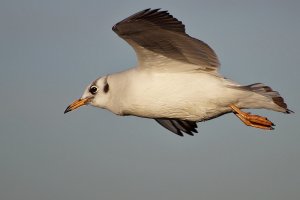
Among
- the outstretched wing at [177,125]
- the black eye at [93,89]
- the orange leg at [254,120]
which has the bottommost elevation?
the outstretched wing at [177,125]

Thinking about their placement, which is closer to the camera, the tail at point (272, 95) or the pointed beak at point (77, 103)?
the tail at point (272, 95)

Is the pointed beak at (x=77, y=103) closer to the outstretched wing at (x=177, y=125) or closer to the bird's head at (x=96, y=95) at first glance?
the bird's head at (x=96, y=95)

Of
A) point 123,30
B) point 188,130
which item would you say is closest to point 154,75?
point 123,30

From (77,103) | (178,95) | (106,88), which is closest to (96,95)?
(106,88)

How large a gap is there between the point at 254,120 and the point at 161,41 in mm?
2322

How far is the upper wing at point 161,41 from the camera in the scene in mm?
12789

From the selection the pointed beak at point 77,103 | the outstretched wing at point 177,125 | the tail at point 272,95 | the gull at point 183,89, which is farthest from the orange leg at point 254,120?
the pointed beak at point 77,103

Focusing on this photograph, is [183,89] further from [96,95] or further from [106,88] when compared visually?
[96,95]

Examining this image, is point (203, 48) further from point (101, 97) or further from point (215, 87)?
point (101, 97)

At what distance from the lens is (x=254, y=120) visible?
554 inches

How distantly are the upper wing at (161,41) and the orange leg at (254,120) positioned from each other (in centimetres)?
101

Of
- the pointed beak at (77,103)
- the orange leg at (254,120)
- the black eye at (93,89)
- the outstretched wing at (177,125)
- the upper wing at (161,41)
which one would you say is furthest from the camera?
the outstretched wing at (177,125)

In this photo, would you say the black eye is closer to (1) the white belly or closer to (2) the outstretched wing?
(1) the white belly

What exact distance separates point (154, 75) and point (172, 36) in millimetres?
1060
